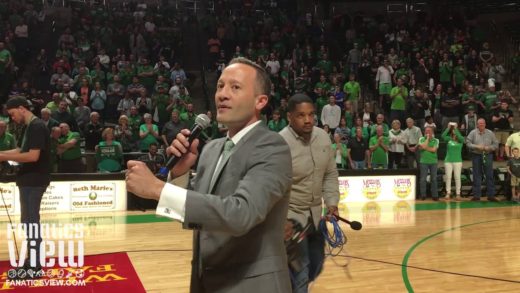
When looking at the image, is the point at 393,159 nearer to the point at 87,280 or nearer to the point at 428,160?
the point at 428,160

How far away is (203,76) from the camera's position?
17688 millimetres

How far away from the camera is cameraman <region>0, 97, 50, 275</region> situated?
5797 millimetres

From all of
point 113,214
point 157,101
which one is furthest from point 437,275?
point 157,101

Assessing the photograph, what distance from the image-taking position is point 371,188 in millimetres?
13180

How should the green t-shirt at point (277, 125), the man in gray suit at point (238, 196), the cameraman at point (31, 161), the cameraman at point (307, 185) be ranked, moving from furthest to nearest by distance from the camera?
the green t-shirt at point (277, 125), the cameraman at point (31, 161), the cameraman at point (307, 185), the man in gray suit at point (238, 196)

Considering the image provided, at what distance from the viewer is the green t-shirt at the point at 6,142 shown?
430 inches

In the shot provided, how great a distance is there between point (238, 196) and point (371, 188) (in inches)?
462

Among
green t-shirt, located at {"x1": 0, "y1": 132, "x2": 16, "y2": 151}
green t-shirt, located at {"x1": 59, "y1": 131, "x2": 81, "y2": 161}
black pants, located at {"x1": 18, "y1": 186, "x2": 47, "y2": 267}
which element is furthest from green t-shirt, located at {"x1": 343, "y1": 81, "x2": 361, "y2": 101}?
black pants, located at {"x1": 18, "y1": 186, "x2": 47, "y2": 267}

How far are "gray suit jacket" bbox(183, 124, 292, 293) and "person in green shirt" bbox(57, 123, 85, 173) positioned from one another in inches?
407

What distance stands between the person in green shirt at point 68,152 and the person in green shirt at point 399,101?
902cm

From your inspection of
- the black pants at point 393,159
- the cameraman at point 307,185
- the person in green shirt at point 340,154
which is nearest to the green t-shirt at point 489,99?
the black pants at point 393,159

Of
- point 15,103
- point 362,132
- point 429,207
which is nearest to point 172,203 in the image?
point 15,103

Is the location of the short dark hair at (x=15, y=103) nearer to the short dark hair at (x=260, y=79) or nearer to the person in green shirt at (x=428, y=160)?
the short dark hair at (x=260, y=79)

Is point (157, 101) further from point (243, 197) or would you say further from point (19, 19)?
point (243, 197)
